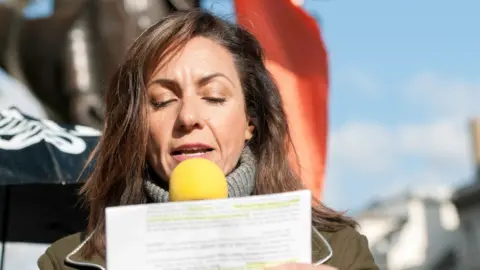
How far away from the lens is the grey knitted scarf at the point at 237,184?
7.25 ft

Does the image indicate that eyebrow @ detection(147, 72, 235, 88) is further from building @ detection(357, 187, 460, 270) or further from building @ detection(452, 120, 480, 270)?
building @ detection(357, 187, 460, 270)

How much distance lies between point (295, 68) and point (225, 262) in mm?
2808

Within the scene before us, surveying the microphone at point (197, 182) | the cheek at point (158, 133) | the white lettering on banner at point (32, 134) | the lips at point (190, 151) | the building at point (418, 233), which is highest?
the white lettering on banner at point (32, 134)

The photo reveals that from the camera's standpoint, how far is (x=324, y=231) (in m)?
2.29

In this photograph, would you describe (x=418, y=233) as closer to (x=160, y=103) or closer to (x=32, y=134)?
(x=32, y=134)

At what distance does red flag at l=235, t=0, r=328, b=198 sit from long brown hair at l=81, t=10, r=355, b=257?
1564 mm

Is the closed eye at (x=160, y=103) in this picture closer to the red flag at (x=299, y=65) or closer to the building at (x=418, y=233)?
the red flag at (x=299, y=65)

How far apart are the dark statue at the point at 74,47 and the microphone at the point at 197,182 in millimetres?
2691

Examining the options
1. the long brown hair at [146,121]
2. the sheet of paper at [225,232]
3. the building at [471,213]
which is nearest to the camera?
the sheet of paper at [225,232]

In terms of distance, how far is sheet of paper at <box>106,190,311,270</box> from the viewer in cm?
178

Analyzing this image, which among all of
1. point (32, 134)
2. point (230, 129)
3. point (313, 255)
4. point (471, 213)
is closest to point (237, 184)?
point (230, 129)

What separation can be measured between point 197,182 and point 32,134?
188 cm

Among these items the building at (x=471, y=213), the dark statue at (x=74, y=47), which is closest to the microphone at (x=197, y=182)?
the dark statue at (x=74, y=47)

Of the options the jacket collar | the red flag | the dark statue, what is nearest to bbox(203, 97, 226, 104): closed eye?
the jacket collar
